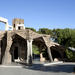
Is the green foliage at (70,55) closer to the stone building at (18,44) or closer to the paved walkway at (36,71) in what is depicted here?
the stone building at (18,44)

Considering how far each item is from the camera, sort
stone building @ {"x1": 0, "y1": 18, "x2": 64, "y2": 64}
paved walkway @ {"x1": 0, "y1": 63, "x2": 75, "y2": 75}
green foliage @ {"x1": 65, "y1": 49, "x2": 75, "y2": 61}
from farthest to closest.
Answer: green foliage @ {"x1": 65, "y1": 49, "x2": 75, "y2": 61} < stone building @ {"x1": 0, "y1": 18, "x2": 64, "y2": 64} < paved walkway @ {"x1": 0, "y1": 63, "x2": 75, "y2": 75}

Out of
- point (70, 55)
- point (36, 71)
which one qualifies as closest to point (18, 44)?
point (70, 55)

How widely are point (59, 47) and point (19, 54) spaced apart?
30.6 ft

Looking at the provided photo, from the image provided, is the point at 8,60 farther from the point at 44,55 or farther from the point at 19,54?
the point at 44,55

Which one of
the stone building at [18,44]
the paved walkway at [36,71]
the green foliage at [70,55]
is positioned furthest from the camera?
the green foliage at [70,55]

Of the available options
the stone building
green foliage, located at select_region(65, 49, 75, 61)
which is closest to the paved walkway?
the stone building

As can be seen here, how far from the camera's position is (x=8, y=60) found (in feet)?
86.0

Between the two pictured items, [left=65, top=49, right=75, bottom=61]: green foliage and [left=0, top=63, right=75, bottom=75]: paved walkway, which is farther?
[left=65, top=49, right=75, bottom=61]: green foliage

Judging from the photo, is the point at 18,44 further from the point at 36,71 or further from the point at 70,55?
the point at 36,71

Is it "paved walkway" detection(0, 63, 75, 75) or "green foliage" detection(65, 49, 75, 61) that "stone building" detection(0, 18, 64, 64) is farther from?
"paved walkway" detection(0, 63, 75, 75)

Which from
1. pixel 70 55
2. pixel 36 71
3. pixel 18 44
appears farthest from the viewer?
pixel 18 44

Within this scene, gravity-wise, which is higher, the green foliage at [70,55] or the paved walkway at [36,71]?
the green foliage at [70,55]

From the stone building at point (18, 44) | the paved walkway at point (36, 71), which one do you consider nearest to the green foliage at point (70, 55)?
the stone building at point (18, 44)

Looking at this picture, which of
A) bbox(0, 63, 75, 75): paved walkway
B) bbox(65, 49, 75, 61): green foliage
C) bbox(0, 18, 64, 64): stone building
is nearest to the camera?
bbox(0, 63, 75, 75): paved walkway
